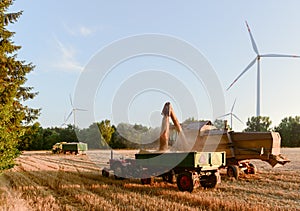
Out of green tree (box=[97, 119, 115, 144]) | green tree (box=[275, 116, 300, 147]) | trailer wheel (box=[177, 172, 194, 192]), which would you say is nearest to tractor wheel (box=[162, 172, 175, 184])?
trailer wheel (box=[177, 172, 194, 192])

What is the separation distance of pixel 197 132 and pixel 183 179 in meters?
6.29

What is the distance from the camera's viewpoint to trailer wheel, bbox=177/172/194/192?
13.2 meters

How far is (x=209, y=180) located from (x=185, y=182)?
157 cm

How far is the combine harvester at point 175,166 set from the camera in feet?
44.1

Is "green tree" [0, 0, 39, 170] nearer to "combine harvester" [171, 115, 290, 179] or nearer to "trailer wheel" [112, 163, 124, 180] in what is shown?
"trailer wheel" [112, 163, 124, 180]

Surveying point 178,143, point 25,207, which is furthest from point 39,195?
point 178,143

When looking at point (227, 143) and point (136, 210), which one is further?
point (227, 143)

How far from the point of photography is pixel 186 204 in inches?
412

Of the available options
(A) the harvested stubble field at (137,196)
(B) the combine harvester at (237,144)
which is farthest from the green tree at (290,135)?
(A) the harvested stubble field at (137,196)

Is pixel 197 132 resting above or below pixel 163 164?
above

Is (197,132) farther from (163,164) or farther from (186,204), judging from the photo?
(186,204)

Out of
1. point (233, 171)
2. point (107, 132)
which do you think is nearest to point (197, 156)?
point (233, 171)

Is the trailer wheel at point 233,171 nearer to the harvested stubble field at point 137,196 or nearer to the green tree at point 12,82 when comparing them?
the harvested stubble field at point 137,196

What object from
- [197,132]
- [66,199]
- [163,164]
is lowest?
[66,199]
